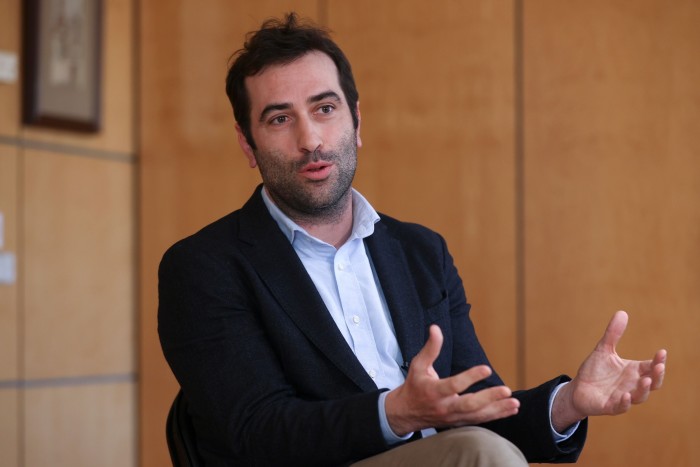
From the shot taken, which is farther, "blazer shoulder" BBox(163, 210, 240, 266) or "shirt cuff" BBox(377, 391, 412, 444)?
"blazer shoulder" BBox(163, 210, 240, 266)

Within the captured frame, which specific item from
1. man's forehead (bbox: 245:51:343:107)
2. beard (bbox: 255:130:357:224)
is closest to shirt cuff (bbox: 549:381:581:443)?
beard (bbox: 255:130:357:224)

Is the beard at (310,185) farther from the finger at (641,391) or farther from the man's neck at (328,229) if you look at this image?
the finger at (641,391)

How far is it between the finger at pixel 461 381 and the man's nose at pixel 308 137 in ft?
2.60

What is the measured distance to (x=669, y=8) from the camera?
3734 mm

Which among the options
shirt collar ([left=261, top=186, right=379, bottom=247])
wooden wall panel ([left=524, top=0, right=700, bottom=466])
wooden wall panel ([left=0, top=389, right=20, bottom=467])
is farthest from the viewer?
wooden wall panel ([left=0, top=389, right=20, bottom=467])

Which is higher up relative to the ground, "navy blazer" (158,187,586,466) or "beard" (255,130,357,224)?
"beard" (255,130,357,224)

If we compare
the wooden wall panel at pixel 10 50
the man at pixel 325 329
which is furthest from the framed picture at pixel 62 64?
the man at pixel 325 329

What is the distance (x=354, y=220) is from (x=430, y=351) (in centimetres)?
73

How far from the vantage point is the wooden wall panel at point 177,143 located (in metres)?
4.77

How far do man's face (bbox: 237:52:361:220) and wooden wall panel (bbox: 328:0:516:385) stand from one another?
63.1 inches

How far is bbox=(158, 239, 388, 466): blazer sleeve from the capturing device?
1.90 metres

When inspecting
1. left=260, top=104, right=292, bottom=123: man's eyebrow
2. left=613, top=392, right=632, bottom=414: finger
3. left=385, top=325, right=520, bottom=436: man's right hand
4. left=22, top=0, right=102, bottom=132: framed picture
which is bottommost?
left=613, top=392, right=632, bottom=414: finger

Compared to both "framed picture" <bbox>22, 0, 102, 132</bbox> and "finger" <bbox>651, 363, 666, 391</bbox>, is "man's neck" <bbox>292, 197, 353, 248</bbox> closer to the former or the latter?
"finger" <bbox>651, 363, 666, 391</bbox>

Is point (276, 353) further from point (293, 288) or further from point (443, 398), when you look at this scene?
point (443, 398)
